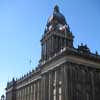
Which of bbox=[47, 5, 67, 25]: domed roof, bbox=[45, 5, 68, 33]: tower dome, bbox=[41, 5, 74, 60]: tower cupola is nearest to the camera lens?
bbox=[41, 5, 74, 60]: tower cupola

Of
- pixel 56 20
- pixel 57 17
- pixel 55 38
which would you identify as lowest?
pixel 55 38

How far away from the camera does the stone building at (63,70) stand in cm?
6612

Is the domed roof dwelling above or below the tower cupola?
above

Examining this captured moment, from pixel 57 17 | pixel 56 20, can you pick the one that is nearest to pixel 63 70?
pixel 56 20

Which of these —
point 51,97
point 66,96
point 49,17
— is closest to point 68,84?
point 66,96

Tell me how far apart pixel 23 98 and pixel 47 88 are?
960 inches

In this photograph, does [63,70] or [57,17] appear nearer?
[63,70]

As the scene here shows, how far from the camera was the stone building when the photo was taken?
66125 mm

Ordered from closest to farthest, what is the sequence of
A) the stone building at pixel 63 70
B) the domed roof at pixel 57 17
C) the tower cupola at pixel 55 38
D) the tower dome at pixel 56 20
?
the stone building at pixel 63 70, the tower cupola at pixel 55 38, the tower dome at pixel 56 20, the domed roof at pixel 57 17

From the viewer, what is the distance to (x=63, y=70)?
6675 cm

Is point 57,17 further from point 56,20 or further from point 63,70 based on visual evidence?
point 63,70

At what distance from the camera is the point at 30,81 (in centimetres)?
9025

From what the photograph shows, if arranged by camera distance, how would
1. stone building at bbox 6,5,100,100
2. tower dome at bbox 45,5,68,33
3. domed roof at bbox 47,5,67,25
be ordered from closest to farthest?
stone building at bbox 6,5,100,100, tower dome at bbox 45,5,68,33, domed roof at bbox 47,5,67,25

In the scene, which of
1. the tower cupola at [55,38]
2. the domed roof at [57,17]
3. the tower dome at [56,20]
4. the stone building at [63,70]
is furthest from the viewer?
the domed roof at [57,17]
